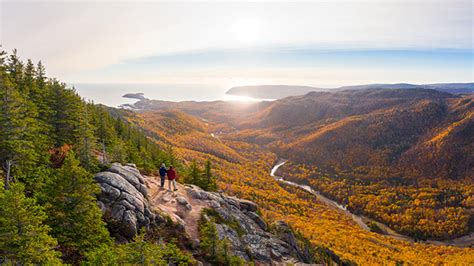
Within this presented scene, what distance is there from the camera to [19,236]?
15688 millimetres

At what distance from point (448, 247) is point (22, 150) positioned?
117 meters

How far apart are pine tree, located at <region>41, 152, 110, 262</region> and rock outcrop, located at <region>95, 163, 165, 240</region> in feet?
11.8

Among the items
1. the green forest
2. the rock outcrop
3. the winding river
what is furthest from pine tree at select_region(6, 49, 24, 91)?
the winding river

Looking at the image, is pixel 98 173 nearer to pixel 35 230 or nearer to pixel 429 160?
pixel 35 230

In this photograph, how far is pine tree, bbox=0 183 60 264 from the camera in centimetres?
1533

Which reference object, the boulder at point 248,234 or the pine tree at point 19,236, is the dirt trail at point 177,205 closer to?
the boulder at point 248,234

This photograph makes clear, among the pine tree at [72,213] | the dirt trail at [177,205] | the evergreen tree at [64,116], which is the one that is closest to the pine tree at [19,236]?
the pine tree at [72,213]

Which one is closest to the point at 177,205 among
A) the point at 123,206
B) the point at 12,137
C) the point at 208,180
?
the point at 123,206

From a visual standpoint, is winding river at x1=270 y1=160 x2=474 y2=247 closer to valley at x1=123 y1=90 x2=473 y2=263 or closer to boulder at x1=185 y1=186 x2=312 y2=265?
valley at x1=123 y1=90 x2=473 y2=263

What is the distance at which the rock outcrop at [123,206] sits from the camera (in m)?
24.5

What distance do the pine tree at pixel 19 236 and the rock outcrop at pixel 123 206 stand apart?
8.46m

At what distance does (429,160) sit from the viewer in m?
158

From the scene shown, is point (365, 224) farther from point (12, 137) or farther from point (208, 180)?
point (12, 137)

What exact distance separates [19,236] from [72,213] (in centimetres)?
441
